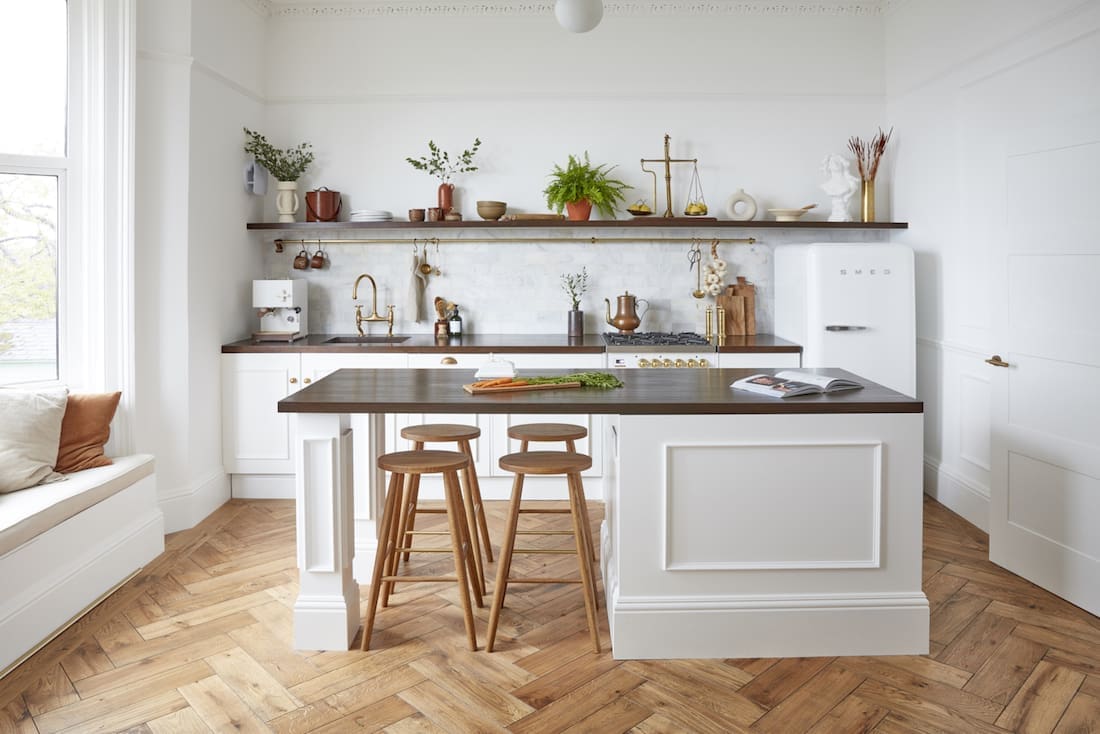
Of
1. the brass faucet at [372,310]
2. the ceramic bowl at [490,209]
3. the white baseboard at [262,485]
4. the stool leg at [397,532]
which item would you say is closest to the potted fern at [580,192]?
the ceramic bowl at [490,209]

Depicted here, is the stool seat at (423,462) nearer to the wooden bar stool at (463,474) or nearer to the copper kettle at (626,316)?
the wooden bar stool at (463,474)

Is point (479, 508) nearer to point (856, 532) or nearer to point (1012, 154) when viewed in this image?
point (856, 532)

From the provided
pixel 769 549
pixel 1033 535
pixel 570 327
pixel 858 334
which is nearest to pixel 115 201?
pixel 570 327

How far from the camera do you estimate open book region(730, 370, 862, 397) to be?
3.06 meters

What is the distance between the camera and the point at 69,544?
134 inches

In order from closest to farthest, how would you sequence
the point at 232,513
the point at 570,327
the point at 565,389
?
the point at 565,389 < the point at 232,513 < the point at 570,327

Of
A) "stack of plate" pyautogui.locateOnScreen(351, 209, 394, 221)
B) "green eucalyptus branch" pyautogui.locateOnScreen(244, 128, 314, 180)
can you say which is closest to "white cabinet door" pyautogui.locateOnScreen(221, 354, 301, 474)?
"stack of plate" pyautogui.locateOnScreen(351, 209, 394, 221)

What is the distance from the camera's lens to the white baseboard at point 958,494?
4512mm

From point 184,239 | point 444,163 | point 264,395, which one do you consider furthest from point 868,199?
point 184,239

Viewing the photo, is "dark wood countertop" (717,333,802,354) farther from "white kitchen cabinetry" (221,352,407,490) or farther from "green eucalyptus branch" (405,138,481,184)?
"green eucalyptus branch" (405,138,481,184)

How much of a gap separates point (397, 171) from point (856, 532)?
13.1ft

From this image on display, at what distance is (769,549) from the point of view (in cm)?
302

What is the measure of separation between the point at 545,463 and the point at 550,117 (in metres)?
3.33

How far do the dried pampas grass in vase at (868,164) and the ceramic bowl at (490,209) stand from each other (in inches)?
92.2
